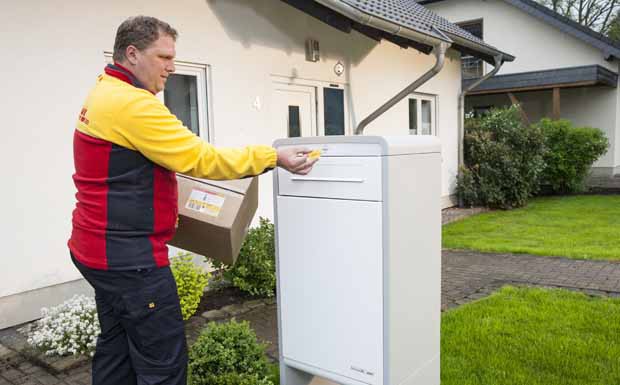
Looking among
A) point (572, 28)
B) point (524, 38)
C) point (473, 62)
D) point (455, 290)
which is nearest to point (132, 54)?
point (455, 290)

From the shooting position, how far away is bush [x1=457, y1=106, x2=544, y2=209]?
10883mm

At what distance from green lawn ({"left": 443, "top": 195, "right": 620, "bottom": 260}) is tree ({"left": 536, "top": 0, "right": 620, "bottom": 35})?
20.8 meters

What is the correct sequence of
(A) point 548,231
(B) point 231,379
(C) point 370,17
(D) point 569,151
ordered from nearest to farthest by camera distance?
1. (B) point 231,379
2. (C) point 370,17
3. (A) point 548,231
4. (D) point 569,151

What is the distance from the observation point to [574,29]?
1538 centimetres

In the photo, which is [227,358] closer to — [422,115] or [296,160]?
[296,160]

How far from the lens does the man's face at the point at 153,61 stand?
7.00 feet

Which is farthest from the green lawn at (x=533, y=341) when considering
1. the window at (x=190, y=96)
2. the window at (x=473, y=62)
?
the window at (x=473, y=62)

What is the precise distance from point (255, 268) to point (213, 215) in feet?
7.87

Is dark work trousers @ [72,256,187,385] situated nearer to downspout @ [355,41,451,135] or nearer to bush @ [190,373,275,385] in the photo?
bush @ [190,373,275,385]

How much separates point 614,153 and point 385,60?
36.2ft

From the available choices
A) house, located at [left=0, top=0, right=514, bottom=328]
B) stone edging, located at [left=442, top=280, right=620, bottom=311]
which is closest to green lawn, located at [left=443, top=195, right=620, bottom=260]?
stone edging, located at [left=442, top=280, right=620, bottom=311]

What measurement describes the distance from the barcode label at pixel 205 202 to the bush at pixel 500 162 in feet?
29.8

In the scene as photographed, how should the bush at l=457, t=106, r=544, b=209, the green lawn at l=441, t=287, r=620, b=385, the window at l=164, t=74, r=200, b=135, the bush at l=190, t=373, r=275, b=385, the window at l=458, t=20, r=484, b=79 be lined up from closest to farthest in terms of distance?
the bush at l=190, t=373, r=275, b=385 → the green lawn at l=441, t=287, r=620, b=385 → the window at l=164, t=74, r=200, b=135 → the bush at l=457, t=106, r=544, b=209 → the window at l=458, t=20, r=484, b=79

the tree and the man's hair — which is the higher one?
the tree
